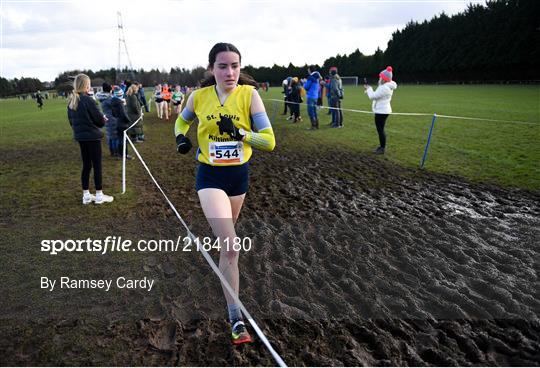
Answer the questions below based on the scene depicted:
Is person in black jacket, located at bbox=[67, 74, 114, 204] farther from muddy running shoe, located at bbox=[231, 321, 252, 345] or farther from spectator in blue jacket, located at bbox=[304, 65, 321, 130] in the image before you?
spectator in blue jacket, located at bbox=[304, 65, 321, 130]

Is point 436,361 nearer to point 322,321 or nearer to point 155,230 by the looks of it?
point 322,321

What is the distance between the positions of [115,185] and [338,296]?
5.67 metres

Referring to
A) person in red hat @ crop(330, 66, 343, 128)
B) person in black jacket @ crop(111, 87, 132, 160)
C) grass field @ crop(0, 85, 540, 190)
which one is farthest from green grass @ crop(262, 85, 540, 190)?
person in black jacket @ crop(111, 87, 132, 160)

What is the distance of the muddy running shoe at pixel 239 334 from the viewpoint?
9.61ft

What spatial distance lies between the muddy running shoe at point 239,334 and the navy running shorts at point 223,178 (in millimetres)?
1128

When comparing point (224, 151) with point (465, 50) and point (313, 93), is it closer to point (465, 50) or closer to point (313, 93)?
point (313, 93)

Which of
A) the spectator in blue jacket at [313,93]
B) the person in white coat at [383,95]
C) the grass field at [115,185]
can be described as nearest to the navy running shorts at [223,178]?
the grass field at [115,185]

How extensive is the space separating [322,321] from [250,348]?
733 mm

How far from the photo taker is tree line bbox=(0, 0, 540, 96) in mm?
45375

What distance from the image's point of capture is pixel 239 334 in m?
2.94

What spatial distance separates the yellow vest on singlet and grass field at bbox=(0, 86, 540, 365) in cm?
172

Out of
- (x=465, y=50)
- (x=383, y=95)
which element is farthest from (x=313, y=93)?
(x=465, y=50)

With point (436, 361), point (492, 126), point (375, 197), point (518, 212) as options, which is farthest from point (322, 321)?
point (492, 126)

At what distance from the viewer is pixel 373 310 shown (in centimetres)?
336
